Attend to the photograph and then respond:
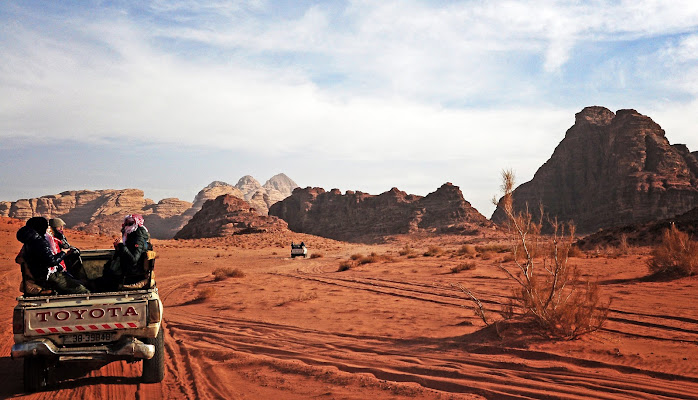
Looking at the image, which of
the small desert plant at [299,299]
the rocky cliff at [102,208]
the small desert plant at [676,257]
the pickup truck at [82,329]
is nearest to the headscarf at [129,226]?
the pickup truck at [82,329]

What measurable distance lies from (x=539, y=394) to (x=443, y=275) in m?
14.0

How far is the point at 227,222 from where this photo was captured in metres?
87.3

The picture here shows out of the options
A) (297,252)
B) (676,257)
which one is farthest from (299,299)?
(297,252)

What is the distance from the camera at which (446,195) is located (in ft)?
339

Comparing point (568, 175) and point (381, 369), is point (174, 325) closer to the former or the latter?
point (381, 369)

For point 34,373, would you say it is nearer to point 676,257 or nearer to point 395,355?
point 395,355

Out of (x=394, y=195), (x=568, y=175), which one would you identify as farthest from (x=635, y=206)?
(x=394, y=195)

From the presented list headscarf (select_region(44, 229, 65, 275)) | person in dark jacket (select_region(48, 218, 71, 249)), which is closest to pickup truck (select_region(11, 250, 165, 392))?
headscarf (select_region(44, 229, 65, 275))

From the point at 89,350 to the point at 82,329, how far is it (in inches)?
10.4

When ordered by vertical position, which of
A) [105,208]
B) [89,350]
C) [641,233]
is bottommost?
[89,350]

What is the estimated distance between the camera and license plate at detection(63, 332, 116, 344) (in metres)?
5.43

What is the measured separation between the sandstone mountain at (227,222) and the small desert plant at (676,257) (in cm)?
7158

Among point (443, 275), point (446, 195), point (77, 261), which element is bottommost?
point (443, 275)

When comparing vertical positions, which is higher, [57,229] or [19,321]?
[57,229]
